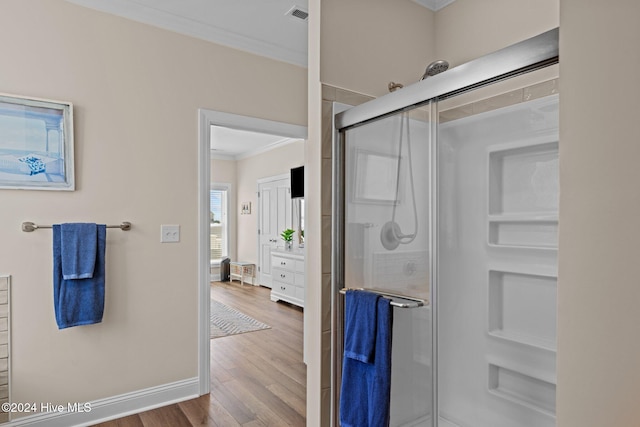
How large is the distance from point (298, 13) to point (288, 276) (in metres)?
3.84

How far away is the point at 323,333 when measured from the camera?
5.86ft

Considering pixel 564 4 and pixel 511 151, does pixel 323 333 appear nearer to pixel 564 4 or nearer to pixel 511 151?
pixel 511 151

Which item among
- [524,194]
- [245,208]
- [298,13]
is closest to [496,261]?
[524,194]

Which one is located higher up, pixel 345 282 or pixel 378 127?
pixel 378 127

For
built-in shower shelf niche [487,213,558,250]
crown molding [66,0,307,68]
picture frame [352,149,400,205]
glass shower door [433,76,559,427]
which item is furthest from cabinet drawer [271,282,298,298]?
built-in shower shelf niche [487,213,558,250]

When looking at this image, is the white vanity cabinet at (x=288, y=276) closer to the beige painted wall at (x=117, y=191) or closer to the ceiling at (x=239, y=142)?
the ceiling at (x=239, y=142)

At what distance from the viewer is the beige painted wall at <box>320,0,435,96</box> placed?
1844 millimetres

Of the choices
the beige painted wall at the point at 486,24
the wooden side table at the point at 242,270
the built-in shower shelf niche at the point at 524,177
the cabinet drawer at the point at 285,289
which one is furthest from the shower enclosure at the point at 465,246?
the wooden side table at the point at 242,270

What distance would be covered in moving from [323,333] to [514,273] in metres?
0.89

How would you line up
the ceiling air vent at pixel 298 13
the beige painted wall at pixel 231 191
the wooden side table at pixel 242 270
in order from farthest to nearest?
the beige painted wall at pixel 231 191, the wooden side table at pixel 242 270, the ceiling air vent at pixel 298 13

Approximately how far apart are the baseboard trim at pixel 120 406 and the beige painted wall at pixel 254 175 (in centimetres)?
388

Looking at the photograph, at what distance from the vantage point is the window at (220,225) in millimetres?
7941

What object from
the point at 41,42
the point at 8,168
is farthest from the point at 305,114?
the point at 8,168

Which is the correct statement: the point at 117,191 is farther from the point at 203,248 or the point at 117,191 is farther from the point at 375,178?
the point at 375,178
